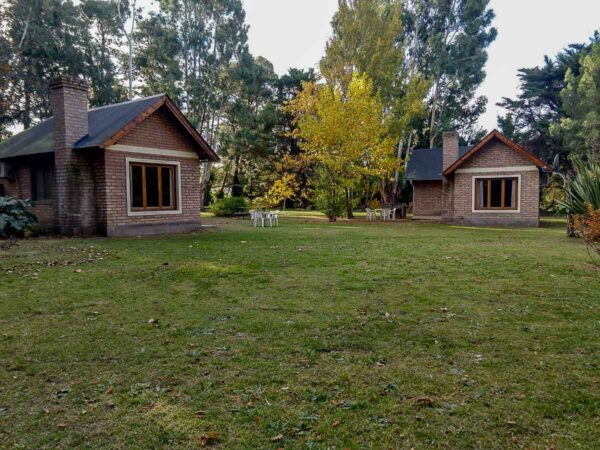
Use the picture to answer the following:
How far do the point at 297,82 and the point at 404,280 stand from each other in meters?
33.6

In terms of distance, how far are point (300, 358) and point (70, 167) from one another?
12.0 meters

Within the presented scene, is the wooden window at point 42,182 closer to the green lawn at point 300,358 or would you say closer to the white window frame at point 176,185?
the white window frame at point 176,185

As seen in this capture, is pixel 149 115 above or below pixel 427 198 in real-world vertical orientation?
above

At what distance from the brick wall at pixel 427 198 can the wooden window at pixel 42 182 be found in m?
19.1

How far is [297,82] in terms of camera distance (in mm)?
38000

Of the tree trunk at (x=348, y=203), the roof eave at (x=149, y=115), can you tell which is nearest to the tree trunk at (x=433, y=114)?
the tree trunk at (x=348, y=203)

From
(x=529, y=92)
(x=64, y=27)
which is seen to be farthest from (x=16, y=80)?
(x=529, y=92)

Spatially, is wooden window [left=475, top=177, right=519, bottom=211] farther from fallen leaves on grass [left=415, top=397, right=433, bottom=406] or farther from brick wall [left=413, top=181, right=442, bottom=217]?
fallen leaves on grass [left=415, top=397, right=433, bottom=406]

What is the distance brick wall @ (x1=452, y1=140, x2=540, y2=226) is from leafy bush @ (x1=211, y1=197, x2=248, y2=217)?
12761mm

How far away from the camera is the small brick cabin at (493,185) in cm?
2012

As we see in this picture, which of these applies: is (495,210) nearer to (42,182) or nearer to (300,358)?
(42,182)

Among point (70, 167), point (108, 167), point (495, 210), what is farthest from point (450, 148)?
point (70, 167)

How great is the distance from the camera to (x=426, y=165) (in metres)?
26.7

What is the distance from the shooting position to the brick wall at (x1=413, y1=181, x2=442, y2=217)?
85.0 ft
